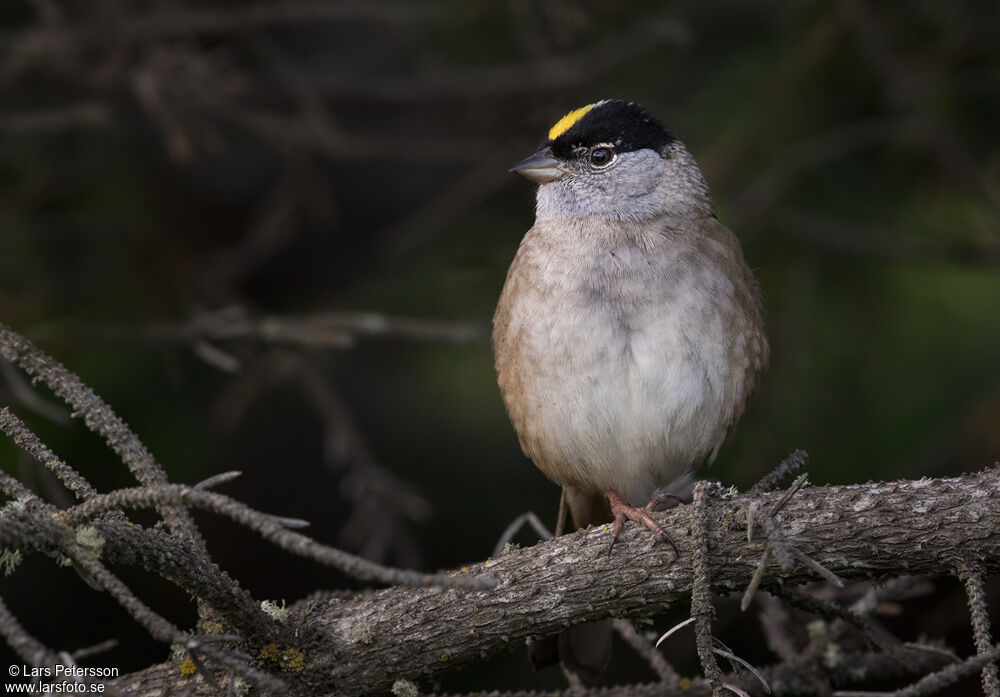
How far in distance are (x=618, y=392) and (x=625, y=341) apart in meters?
0.15

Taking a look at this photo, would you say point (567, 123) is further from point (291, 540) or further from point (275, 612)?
point (291, 540)

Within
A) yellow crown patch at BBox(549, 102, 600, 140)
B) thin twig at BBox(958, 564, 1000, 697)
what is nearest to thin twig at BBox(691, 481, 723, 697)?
thin twig at BBox(958, 564, 1000, 697)

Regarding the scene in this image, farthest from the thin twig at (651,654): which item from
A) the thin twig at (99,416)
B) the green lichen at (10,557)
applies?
the green lichen at (10,557)

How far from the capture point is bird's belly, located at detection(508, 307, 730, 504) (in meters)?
3.33

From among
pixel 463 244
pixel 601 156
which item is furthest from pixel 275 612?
pixel 463 244

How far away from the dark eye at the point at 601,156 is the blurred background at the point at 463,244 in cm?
74

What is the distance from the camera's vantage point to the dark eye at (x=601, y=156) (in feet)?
13.0

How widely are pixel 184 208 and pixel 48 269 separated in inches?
56.5

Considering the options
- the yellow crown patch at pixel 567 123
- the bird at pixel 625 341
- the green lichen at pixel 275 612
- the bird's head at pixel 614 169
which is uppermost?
the yellow crown patch at pixel 567 123

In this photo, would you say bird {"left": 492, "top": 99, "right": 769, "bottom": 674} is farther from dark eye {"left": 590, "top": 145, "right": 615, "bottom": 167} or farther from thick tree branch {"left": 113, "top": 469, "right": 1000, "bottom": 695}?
thick tree branch {"left": 113, "top": 469, "right": 1000, "bottom": 695}

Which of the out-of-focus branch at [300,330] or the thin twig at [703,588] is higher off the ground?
the out-of-focus branch at [300,330]

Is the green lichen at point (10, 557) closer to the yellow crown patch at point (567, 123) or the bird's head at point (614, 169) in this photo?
the bird's head at point (614, 169)

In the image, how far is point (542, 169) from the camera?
155 inches

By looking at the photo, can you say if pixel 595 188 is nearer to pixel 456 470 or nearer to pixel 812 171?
pixel 812 171
